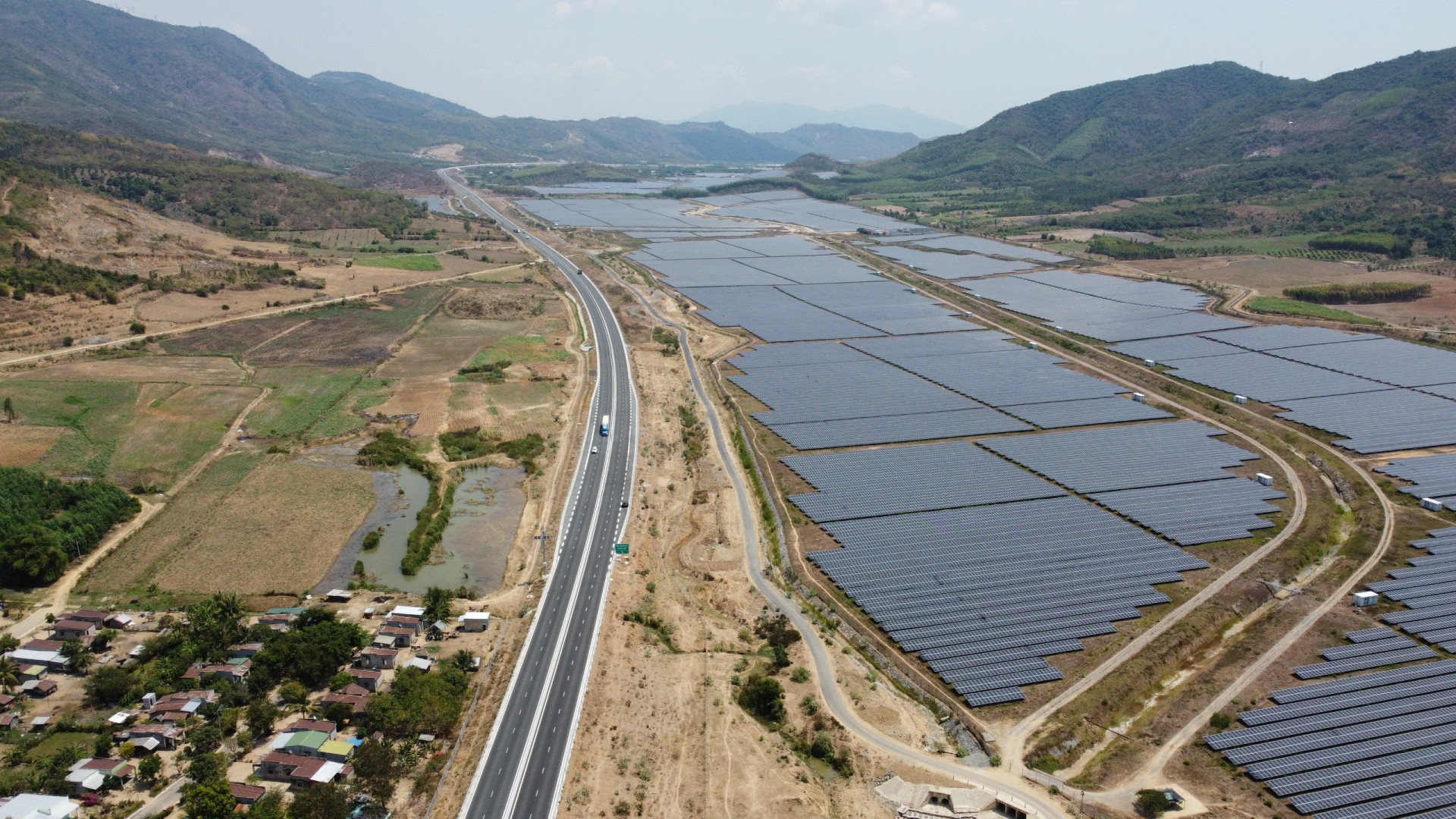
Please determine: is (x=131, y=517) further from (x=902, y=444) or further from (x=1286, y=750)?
(x=1286, y=750)

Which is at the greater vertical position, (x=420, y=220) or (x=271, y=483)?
(x=420, y=220)

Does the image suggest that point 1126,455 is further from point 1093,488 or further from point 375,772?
point 375,772

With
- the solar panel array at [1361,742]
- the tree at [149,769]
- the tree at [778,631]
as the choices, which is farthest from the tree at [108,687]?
the solar panel array at [1361,742]

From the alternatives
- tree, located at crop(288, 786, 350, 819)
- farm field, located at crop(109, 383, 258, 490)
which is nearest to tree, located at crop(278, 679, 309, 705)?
tree, located at crop(288, 786, 350, 819)

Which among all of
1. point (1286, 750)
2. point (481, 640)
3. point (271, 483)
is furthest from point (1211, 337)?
point (271, 483)

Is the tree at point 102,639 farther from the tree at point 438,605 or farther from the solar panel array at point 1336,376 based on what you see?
the solar panel array at point 1336,376

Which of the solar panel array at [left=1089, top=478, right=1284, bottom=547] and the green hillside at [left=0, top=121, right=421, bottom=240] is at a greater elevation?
the green hillside at [left=0, top=121, right=421, bottom=240]

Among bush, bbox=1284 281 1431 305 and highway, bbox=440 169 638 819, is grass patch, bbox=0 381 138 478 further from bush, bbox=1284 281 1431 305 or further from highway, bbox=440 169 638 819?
bush, bbox=1284 281 1431 305

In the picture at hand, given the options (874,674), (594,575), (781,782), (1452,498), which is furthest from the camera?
(1452,498)
